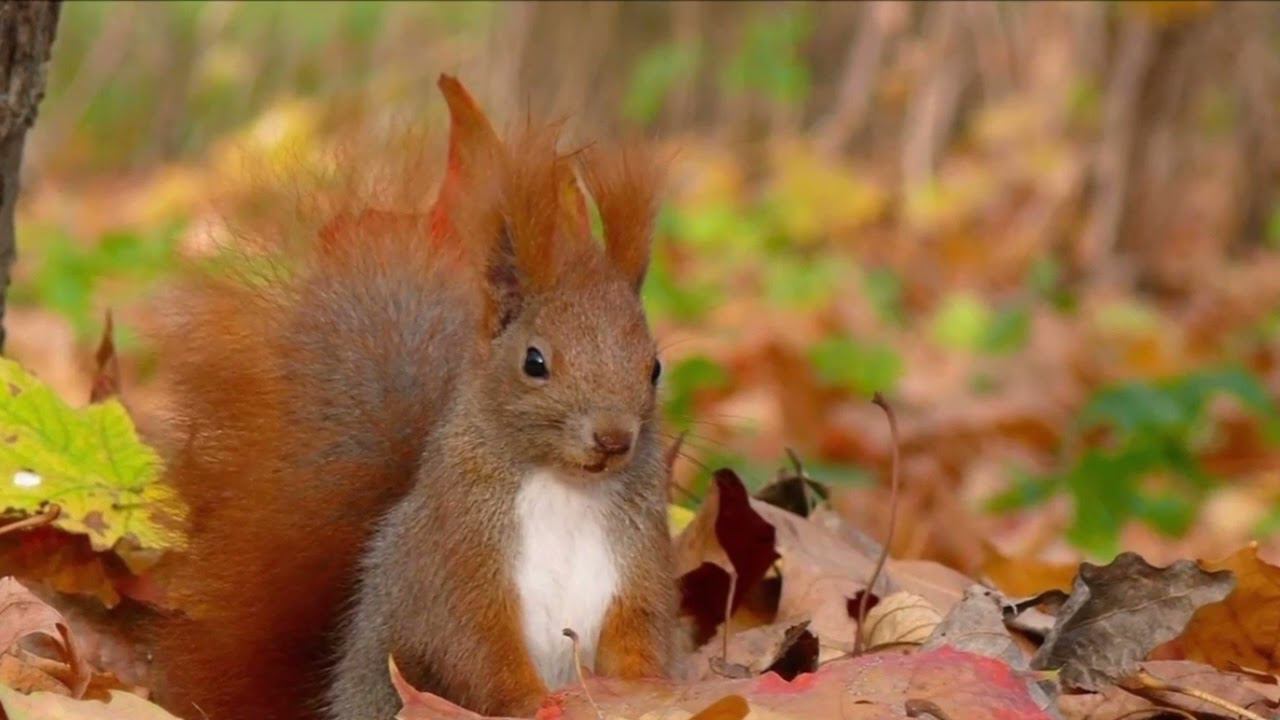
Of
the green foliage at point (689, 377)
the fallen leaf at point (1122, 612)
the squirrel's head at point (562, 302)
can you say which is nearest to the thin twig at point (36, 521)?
the squirrel's head at point (562, 302)

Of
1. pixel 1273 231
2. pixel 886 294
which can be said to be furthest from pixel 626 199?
pixel 1273 231

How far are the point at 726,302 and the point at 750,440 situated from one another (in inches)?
108

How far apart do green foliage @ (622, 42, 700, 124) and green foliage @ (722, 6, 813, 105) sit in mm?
318

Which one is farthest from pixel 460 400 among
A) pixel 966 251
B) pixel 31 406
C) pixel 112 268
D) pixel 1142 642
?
pixel 966 251

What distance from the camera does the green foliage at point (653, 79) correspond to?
364 inches

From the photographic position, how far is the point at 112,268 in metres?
7.80

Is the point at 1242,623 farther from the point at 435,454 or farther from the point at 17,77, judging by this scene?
the point at 17,77

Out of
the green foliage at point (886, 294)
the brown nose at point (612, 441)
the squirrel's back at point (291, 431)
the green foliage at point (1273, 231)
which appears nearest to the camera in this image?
the brown nose at point (612, 441)

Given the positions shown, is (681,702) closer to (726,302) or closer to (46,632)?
(46,632)

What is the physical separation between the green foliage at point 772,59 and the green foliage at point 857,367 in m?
3.13

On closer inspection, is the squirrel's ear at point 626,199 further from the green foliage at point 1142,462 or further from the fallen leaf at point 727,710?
the green foliage at point 1142,462

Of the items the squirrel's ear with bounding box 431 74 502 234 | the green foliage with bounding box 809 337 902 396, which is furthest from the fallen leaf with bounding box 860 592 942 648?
the green foliage with bounding box 809 337 902 396

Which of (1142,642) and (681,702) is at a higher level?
(1142,642)

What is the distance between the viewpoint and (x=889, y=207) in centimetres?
1034
